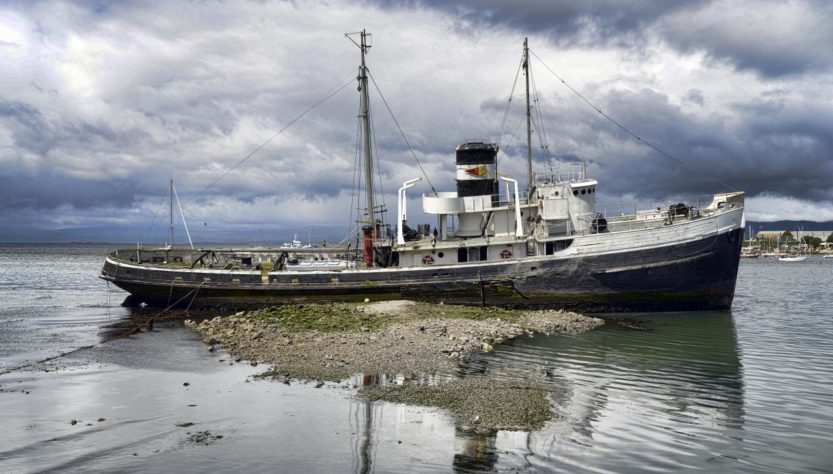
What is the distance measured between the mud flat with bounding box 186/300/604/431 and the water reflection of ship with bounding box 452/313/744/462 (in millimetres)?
807

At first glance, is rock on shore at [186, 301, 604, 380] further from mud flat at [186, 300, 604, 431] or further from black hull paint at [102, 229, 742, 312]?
black hull paint at [102, 229, 742, 312]

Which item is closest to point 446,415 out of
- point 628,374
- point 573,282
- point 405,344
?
point 628,374

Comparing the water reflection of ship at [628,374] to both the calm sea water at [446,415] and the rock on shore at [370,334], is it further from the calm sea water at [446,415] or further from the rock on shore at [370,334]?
the rock on shore at [370,334]

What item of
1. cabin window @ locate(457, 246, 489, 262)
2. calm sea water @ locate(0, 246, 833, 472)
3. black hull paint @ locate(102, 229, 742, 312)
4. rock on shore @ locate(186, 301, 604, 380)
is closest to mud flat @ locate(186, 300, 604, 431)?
rock on shore @ locate(186, 301, 604, 380)

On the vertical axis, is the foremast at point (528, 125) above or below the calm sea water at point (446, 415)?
above

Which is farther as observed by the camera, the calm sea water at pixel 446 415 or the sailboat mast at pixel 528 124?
the sailboat mast at pixel 528 124

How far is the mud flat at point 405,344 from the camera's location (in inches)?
583

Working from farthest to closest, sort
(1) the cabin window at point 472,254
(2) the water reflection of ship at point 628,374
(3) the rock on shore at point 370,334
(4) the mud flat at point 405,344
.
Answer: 1. (1) the cabin window at point 472,254
2. (3) the rock on shore at point 370,334
3. (4) the mud flat at point 405,344
4. (2) the water reflection of ship at point 628,374

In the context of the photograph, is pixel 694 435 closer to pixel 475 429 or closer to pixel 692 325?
pixel 475 429

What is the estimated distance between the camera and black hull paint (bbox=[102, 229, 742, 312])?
31.0 m

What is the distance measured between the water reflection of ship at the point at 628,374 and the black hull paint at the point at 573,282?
3.47 meters

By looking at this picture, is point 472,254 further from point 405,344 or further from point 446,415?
point 446,415

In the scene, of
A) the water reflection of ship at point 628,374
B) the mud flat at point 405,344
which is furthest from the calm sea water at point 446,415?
the mud flat at point 405,344

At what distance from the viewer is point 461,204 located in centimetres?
3556
